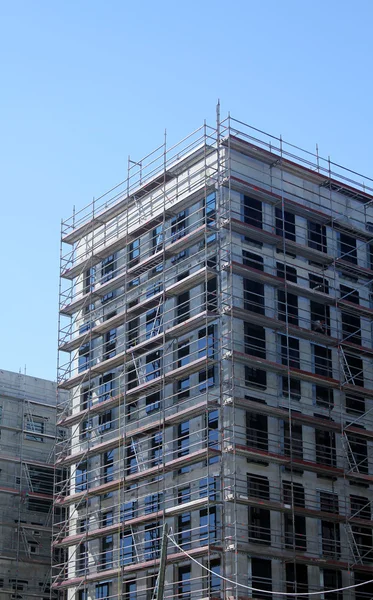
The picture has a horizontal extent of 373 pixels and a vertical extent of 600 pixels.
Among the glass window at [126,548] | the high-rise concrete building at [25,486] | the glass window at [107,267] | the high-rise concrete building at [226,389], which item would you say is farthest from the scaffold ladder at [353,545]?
the high-rise concrete building at [25,486]

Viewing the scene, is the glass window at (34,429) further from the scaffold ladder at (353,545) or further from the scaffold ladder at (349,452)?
the scaffold ladder at (353,545)

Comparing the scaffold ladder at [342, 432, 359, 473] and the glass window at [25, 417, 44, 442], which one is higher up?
the glass window at [25, 417, 44, 442]

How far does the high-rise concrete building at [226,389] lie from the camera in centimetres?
5538

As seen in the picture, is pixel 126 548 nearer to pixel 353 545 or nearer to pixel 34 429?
pixel 353 545

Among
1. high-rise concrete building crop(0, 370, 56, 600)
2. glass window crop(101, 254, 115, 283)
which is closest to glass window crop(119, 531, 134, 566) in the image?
high-rise concrete building crop(0, 370, 56, 600)

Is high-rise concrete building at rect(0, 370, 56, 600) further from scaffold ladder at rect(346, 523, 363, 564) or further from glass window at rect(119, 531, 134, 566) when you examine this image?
scaffold ladder at rect(346, 523, 363, 564)

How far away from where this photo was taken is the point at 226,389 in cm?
5628

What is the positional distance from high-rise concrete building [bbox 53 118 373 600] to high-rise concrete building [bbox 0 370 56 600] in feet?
19.3

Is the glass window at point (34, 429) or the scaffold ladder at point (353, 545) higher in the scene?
the glass window at point (34, 429)

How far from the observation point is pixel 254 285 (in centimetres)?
6012

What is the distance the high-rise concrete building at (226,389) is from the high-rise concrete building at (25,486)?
19.3 ft

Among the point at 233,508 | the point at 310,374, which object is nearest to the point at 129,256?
the point at 310,374

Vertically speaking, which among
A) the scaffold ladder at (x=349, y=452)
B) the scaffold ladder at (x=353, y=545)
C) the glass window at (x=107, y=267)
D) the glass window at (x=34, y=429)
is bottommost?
the scaffold ladder at (x=353, y=545)

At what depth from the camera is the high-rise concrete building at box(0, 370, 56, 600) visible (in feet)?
235
